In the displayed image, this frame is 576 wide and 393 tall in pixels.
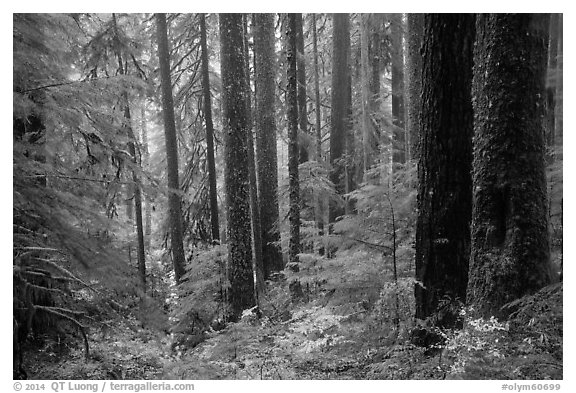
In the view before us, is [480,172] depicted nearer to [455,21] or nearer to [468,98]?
[468,98]

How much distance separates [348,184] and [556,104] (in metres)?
7.47

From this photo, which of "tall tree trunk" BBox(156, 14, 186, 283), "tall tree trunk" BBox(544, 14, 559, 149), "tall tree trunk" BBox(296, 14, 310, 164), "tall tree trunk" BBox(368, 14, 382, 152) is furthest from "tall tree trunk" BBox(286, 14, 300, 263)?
"tall tree trunk" BBox(368, 14, 382, 152)

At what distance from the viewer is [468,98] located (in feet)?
13.8

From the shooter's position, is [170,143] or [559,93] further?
[170,143]

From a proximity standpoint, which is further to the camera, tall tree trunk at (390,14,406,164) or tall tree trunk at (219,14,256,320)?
tall tree trunk at (390,14,406,164)

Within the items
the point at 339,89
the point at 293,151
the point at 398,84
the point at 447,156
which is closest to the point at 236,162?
the point at 293,151

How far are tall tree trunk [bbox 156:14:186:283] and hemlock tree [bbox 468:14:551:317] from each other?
754 cm

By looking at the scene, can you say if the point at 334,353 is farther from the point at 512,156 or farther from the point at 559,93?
the point at 559,93

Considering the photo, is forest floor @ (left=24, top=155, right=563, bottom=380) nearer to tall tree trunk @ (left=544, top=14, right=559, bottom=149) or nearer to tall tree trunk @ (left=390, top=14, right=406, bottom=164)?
tall tree trunk @ (left=544, top=14, right=559, bottom=149)

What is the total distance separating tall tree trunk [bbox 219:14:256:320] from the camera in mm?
6598

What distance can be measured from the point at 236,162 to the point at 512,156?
4.27m

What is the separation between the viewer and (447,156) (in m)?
4.23

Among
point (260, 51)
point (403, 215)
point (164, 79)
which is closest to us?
point (403, 215)
